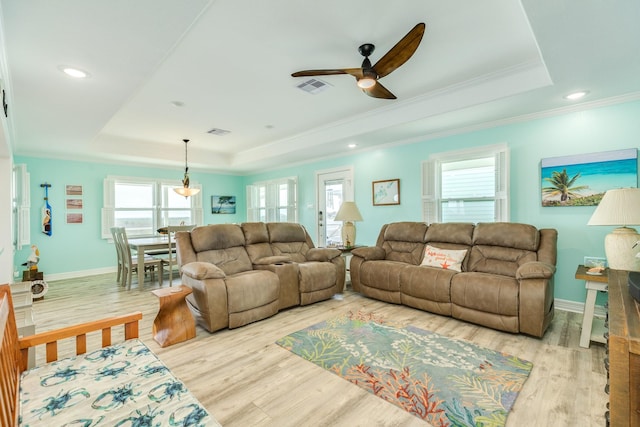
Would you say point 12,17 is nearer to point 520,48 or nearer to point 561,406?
point 520,48

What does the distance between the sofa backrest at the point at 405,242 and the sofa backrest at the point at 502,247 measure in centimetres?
65

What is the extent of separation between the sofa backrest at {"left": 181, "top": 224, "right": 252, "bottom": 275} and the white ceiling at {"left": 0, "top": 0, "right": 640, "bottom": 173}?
5.21 feet

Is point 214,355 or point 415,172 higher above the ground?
point 415,172

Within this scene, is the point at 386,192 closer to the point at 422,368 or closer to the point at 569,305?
the point at 569,305

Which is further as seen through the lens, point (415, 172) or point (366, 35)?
point (415, 172)

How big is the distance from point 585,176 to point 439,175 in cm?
164

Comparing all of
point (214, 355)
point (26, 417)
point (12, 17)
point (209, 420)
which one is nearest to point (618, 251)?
point (209, 420)

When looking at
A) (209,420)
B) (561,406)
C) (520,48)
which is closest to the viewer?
(209,420)

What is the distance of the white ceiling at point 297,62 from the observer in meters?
1.87

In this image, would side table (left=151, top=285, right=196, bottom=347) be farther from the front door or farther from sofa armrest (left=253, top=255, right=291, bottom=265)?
the front door

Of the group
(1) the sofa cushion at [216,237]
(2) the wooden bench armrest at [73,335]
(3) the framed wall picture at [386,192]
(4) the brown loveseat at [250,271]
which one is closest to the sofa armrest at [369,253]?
(4) the brown loveseat at [250,271]

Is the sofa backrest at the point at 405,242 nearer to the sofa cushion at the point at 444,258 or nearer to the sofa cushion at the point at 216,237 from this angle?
the sofa cushion at the point at 444,258

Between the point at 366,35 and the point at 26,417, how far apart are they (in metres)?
2.95

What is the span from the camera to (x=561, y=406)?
5.82ft
